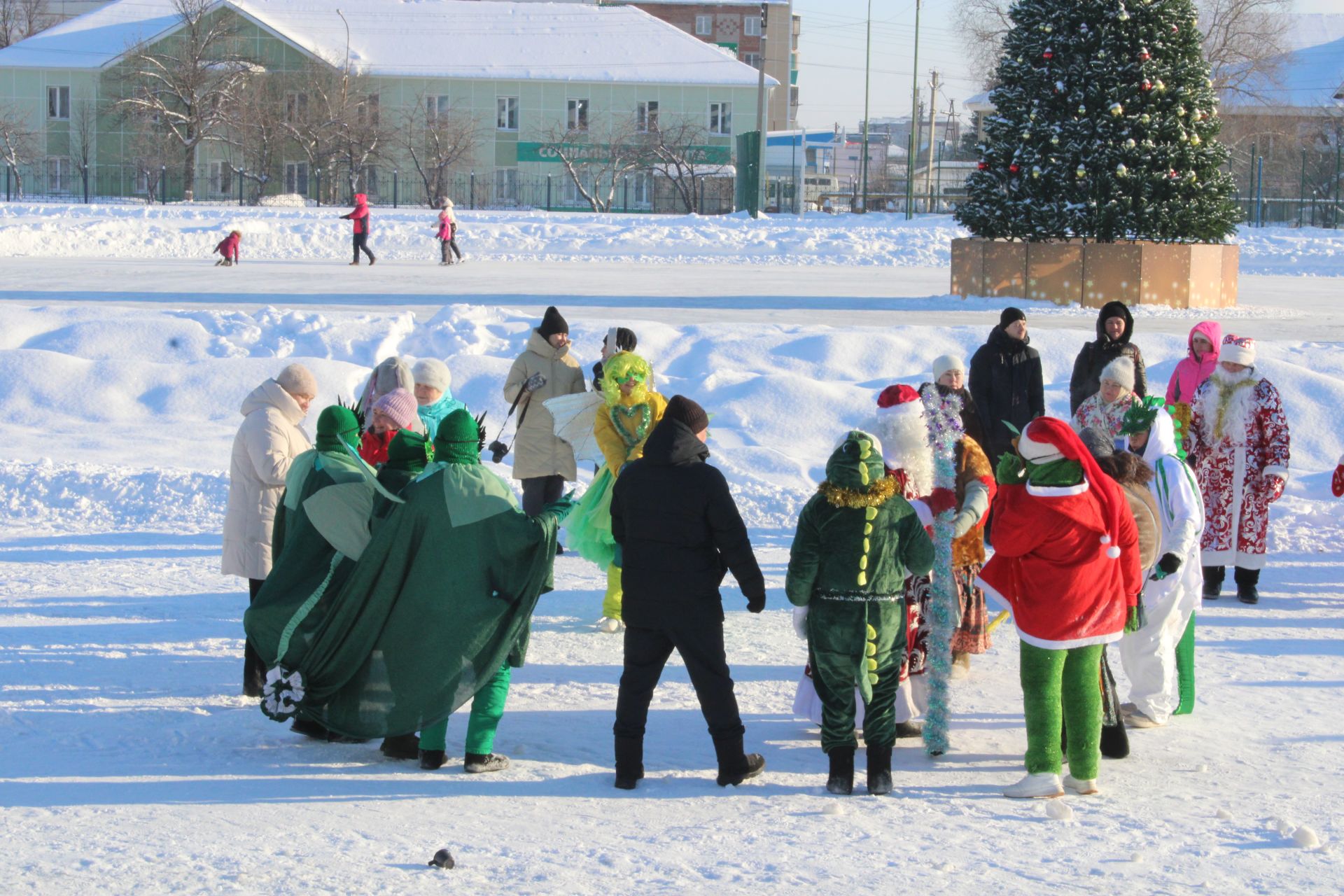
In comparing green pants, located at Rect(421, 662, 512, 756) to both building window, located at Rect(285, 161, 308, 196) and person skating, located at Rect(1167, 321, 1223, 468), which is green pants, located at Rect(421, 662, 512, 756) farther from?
building window, located at Rect(285, 161, 308, 196)

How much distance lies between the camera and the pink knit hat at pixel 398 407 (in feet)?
19.2

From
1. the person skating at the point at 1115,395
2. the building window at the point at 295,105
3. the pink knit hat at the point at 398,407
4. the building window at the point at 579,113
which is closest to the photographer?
the pink knit hat at the point at 398,407

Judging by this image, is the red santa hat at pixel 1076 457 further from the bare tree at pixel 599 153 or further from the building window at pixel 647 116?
the building window at pixel 647 116

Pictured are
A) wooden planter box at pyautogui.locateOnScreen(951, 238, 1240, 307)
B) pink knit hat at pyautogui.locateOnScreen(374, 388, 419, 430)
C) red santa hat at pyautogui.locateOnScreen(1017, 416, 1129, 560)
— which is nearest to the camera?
red santa hat at pyautogui.locateOnScreen(1017, 416, 1129, 560)

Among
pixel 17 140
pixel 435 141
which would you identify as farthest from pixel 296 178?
pixel 17 140

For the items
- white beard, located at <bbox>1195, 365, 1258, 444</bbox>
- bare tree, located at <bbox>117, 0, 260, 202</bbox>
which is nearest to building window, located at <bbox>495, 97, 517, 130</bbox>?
bare tree, located at <bbox>117, 0, 260, 202</bbox>

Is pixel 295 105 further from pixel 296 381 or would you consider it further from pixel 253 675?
pixel 253 675

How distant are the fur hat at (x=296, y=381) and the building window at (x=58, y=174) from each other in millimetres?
51136

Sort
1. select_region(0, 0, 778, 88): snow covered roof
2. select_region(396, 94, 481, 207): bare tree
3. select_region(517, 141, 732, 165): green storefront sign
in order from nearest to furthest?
select_region(396, 94, 481, 207): bare tree, select_region(517, 141, 732, 165): green storefront sign, select_region(0, 0, 778, 88): snow covered roof

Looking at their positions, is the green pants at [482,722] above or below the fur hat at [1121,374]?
below

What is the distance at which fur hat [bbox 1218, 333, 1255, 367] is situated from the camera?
7.57m

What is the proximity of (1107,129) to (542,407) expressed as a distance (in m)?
11.9

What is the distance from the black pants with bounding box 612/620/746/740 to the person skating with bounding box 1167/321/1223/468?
Answer: 3930mm

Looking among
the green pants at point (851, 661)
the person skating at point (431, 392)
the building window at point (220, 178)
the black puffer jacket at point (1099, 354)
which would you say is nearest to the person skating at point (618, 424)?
the person skating at point (431, 392)
